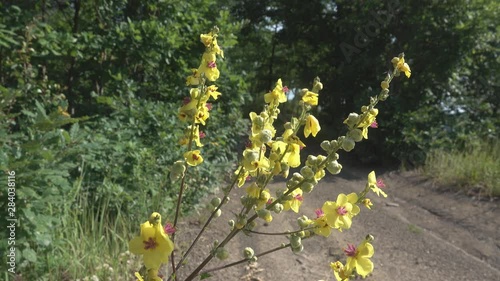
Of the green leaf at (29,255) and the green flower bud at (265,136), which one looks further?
the green leaf at (29,255)

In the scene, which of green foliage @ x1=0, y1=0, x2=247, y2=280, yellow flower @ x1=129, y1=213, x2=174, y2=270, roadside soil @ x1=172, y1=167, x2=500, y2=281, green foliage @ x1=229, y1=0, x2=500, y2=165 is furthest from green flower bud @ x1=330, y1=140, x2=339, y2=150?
green foliage @ x1=229, y1=0, x2=500, y2=165

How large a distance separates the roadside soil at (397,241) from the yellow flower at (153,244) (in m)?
1.70

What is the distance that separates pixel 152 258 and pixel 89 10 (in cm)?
364

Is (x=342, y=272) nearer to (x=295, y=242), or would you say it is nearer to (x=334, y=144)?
(x=295, y=242)

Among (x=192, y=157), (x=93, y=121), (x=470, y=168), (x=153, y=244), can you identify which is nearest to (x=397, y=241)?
(x=470, y=168)

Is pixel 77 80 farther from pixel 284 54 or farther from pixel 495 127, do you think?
pixel 284 54

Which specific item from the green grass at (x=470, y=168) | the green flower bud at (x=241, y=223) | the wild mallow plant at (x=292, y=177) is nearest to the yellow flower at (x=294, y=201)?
the wild mallow plant at (x=292, y=177)

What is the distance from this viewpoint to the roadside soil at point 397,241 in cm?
266

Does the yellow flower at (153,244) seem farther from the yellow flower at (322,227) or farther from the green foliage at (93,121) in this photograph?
the green foliage at (93,121)

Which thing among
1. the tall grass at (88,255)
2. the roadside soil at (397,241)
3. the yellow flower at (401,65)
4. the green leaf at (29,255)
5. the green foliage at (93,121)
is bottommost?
the roadside soil at (397,241)

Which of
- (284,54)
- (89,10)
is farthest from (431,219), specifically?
(284,54)

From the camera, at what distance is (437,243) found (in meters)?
3.46

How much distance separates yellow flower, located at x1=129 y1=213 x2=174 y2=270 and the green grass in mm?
4755

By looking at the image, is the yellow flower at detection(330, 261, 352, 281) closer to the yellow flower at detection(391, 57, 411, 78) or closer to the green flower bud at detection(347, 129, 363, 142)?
the green flower bud at detection(347, 129, 363, 142)
